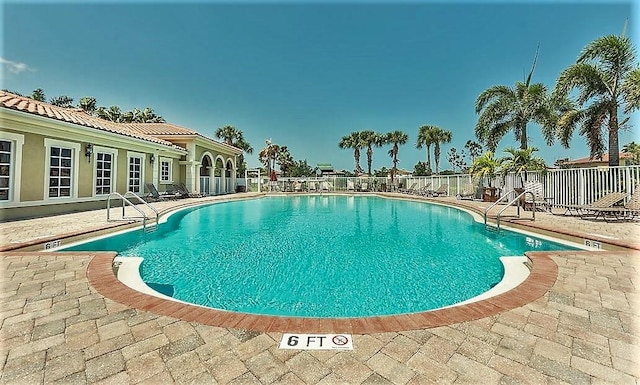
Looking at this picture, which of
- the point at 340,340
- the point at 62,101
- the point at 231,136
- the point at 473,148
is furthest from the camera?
the point at 473,148

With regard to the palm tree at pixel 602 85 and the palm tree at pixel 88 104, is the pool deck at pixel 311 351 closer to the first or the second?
the palm tree at pixel 602 85

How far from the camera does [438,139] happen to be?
37.7 metres

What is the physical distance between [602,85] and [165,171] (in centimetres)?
2272

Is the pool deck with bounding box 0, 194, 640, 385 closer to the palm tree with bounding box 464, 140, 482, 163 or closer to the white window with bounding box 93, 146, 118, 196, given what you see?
the white window with bounding box 93, 146, 118, 196

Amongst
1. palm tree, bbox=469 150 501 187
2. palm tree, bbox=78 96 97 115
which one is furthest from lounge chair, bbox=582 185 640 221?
palm tree, bbox=78 96 97 115

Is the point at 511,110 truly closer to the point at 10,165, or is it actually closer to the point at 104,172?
the point at 104,172

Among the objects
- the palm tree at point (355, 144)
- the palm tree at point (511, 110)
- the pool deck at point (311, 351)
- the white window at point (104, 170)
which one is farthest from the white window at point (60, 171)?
the palm tree at point (355, 144)

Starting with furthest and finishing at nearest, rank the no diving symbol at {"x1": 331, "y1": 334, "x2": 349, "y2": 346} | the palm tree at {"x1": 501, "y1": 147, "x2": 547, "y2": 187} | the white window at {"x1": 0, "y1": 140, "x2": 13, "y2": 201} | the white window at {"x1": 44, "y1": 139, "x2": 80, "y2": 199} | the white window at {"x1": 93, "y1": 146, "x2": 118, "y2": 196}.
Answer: the palm tree at {"x1": 501, "y1": 147, "x2": 547, "y2": 187}, the white window at {"x1": 93, "y1": 146, "x2": 118, "y2": 196}, the white window at {"x1": 44, "y1": 139, "x2": 80, "y2": 199}, the white window at {"x1": 0, "y1": 140, "x2": 13, "y2": 201}, the no diving symbol at {"x1": 331, "y1": 334, "x2": 349, "y2": 346}

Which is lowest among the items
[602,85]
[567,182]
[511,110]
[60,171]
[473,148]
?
[567,182]

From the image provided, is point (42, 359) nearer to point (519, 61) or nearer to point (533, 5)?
point (533, 5)

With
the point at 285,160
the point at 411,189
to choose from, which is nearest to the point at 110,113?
the point at 285,160

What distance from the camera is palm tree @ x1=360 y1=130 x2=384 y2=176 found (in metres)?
41.6

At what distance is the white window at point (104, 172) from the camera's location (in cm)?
1262

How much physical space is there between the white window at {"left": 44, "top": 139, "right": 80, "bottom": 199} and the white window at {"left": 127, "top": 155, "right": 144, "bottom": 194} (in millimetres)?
3259
